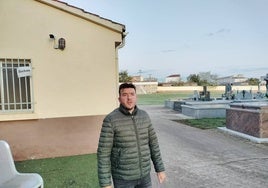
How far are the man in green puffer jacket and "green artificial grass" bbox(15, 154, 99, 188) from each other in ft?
7.71

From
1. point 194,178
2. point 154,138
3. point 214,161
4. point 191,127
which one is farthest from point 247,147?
point 154,138

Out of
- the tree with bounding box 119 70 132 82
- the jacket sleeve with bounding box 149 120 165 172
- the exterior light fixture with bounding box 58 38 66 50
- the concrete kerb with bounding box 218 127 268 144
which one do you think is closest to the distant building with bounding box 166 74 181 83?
the tree with bounding box 119 70 132 82

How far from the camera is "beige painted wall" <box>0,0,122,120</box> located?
22.1 feet

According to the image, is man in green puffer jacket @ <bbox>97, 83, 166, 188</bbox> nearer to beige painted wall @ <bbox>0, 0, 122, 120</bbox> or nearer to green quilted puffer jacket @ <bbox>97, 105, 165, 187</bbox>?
green quilted puffer jacket @ <bbox>97, 105, 165, 187</bbox>

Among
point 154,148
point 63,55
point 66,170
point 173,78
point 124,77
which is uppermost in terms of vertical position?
point 173,78

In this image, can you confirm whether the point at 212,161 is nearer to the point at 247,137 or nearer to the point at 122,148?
the point at 247,137

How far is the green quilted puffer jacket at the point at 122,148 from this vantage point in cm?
287

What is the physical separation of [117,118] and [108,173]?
0.57 m

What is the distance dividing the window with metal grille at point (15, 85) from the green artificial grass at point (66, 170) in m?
1.38

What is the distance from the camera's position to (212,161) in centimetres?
695

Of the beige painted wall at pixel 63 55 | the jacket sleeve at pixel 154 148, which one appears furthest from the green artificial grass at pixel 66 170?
the jacket sleeve at pixel 154 148

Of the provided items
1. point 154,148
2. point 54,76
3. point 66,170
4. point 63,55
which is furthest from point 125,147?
point 63,55

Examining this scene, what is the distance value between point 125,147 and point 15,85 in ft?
16.2

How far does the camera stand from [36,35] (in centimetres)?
689
